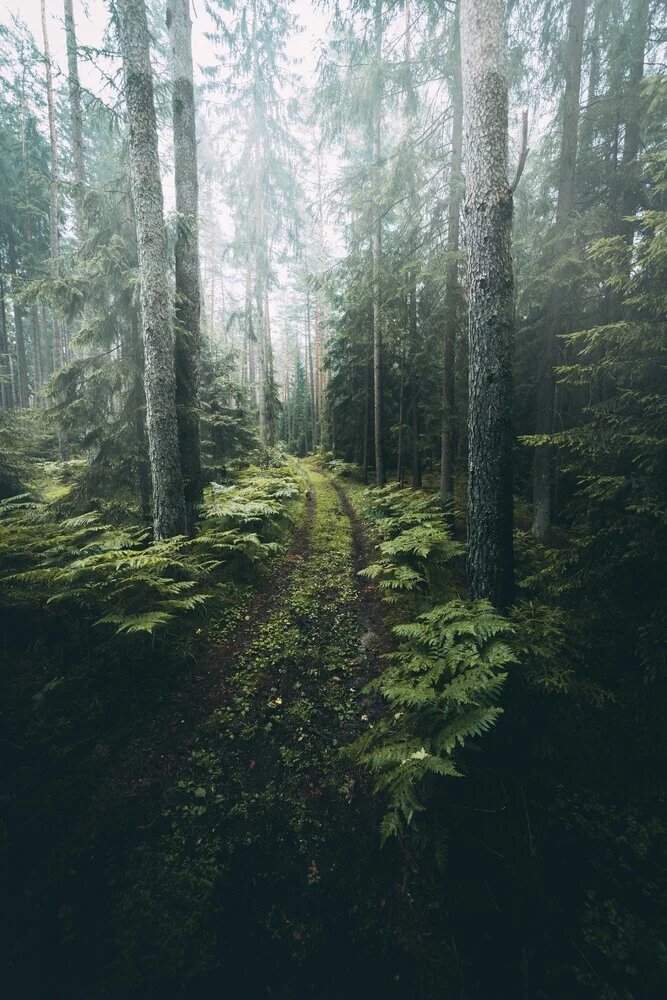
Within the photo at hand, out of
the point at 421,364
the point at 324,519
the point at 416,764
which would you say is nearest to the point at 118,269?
the point at 324,519

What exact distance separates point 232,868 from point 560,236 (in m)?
11.0

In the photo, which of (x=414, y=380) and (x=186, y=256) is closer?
(x=186, y=256)

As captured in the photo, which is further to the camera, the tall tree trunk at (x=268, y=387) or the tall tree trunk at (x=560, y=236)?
the tall tree trunk at (x=268, y=387)

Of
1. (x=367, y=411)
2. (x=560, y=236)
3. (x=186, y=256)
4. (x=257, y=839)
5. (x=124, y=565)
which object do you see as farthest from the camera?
(x=367, y=411)

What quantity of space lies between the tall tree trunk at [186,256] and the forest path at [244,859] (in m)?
4.60

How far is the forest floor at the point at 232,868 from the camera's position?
222cm

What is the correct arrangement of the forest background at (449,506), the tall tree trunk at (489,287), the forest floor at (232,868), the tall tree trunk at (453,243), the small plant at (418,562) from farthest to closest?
1. the tall tree trunk at (453,243)
2. the small plant at (418,562)
3. the tall tree trunk at (489,287)
4. the forest background at (449,506)
5. the forest floor at (232,868)

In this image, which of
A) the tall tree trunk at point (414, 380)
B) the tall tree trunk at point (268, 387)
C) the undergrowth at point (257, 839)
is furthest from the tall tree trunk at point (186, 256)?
the tall tree trunk at point (268, 387)

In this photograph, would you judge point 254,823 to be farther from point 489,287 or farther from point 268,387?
point 268,387

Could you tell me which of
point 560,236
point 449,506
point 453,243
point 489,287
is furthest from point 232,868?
point 453,243

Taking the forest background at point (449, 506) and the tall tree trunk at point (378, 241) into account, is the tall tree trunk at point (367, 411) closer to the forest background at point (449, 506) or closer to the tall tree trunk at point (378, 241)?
→ the forest background at point (449, 506)

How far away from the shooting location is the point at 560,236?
775cm

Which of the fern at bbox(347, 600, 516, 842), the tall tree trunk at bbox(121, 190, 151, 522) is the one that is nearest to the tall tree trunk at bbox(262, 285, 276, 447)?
the tall tree trunk at bbox(121, 190, 151, 522)

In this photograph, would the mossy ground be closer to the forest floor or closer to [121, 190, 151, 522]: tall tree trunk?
the forest floor
